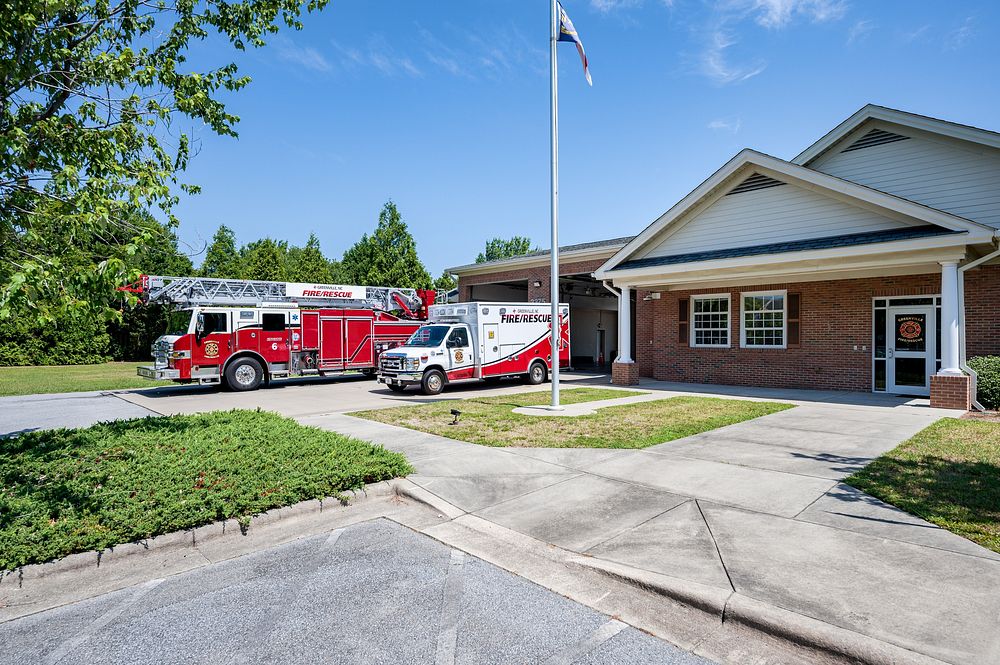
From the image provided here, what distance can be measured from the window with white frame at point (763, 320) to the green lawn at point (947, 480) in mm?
7984

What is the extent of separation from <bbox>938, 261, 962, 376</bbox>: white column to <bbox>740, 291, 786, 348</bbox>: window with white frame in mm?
4698

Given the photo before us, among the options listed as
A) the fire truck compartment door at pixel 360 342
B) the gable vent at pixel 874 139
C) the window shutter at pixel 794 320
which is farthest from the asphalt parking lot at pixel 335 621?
the gable vent at pixel 874 139

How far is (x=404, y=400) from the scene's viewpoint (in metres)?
14.7

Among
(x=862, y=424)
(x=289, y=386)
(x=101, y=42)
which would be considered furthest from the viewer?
(x=289, y=386)

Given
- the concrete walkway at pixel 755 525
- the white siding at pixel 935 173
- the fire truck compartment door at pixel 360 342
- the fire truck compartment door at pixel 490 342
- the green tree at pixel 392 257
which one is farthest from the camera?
the green tree at pixel 392 257

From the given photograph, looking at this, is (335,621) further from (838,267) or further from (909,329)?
(909,329)

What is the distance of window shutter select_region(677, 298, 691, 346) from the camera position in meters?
18.7

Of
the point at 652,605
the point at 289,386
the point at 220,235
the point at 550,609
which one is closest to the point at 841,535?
the point at 652,605

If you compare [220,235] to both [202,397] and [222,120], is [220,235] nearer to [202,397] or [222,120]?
[202,397]

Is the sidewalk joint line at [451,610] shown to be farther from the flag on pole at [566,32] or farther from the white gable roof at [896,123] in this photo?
the white gable roof at [896,123]

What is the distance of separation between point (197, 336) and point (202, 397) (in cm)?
190

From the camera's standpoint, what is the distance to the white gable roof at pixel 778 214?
1301cm

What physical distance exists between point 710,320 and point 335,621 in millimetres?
16715

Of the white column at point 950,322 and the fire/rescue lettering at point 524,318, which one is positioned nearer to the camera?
the white column at point 950,322
